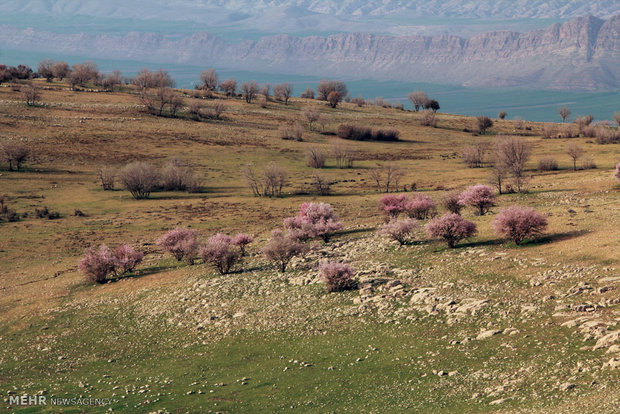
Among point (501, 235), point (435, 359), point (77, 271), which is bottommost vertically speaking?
point (77, 271)

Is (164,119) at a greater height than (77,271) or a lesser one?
greater

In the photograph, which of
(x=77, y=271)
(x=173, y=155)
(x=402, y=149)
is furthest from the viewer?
(x=402, y=149)

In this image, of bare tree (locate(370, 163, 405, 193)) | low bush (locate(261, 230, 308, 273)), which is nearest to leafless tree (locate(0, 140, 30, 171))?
bare tree (locate(370, 163, 405, 193))

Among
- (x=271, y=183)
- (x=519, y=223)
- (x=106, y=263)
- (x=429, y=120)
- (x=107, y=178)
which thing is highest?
(x=429, y=120)

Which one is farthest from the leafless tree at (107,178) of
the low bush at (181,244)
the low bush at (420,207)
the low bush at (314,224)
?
the low bush at (420,207)

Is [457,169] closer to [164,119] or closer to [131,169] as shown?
[131,169]

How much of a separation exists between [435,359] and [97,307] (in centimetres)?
2514

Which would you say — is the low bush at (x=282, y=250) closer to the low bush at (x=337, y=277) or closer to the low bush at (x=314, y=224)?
the low bush at (x=314, y=224)

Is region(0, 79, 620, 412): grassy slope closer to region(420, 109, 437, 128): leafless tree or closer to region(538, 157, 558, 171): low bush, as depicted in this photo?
region(538, 157, 558, 171): low bush

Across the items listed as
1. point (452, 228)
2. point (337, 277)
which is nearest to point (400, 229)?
point (452, 228)

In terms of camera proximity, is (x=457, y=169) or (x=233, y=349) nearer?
(x=233, y=349)

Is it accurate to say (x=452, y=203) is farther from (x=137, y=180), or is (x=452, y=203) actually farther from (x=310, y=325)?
(x=137, y=180)

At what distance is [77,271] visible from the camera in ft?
164

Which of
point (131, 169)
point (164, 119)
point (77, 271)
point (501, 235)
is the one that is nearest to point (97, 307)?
point (77, 271)
